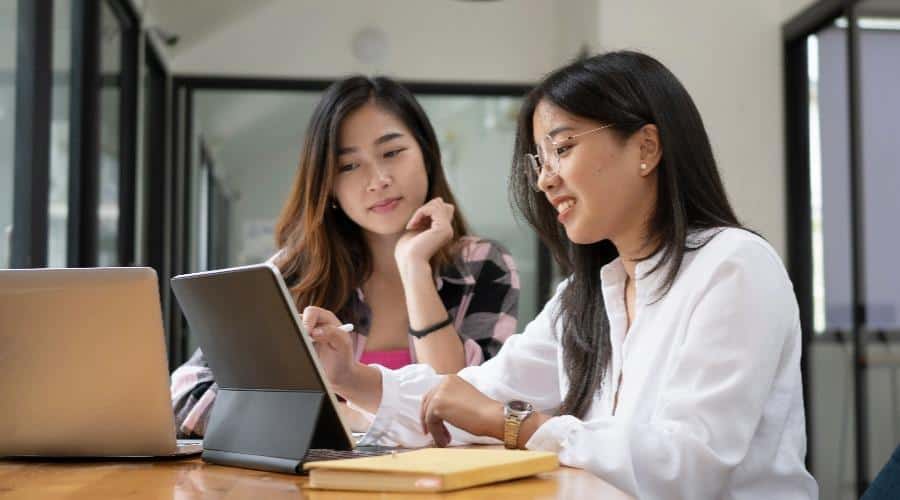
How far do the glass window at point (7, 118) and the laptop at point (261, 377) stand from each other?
2.28 m

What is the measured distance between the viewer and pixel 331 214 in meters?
2.71

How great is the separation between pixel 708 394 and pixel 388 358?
1.17 meters

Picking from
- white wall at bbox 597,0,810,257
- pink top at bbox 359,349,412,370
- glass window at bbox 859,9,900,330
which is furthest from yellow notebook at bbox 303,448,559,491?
white wall at bbox 597,0,810,257

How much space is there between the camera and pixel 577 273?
2.00m

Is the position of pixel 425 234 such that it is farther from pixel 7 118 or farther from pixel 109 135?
pixel 109 135

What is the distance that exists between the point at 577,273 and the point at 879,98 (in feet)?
10.1

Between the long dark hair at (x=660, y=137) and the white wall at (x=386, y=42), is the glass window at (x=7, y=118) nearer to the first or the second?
the long dark hair at (x=660, y=137)

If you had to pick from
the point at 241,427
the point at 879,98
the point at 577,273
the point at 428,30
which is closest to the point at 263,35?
the point at 428,30

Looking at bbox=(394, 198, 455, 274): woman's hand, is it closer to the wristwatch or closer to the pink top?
the pink top

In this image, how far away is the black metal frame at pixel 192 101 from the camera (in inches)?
257

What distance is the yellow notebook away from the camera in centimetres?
117

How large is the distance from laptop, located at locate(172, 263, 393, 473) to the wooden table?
1.3 inches

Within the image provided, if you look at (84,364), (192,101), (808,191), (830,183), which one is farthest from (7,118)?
(808,191)

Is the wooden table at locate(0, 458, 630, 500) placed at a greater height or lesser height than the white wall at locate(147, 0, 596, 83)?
lesser
